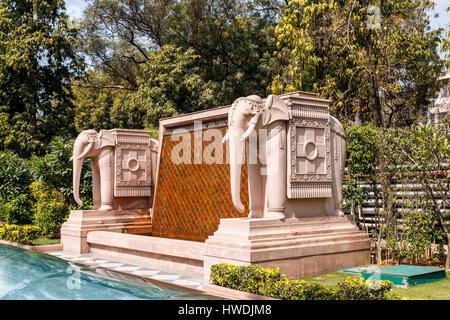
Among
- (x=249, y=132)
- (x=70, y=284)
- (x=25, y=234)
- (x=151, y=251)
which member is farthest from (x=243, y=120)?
(x=25, y=234)

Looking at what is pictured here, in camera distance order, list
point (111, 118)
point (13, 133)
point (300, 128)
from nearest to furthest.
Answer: point (300, 128)
point (13, 133)
point (111, 118)

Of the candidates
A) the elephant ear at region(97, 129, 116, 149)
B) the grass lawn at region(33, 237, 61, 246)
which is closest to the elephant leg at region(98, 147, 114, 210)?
the elephant ear at region(97, 129, 116, 149)

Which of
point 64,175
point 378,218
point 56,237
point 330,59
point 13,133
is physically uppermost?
point 330,59

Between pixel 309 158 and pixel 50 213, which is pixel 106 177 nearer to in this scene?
pixel 50 213

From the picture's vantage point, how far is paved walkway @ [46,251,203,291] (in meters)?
8.11

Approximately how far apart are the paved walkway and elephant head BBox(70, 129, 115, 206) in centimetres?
171

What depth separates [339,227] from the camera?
8.80 meters

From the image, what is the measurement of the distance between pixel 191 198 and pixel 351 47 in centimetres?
590

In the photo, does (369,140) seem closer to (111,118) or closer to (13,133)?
(13,133)

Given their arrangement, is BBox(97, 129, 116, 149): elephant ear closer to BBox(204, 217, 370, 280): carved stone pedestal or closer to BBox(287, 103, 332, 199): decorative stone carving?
BBox(204, 217, 370, 280): carved stone pedestal

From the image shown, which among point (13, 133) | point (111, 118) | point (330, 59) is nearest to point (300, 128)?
point (330, 59)

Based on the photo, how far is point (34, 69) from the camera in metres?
24.4
